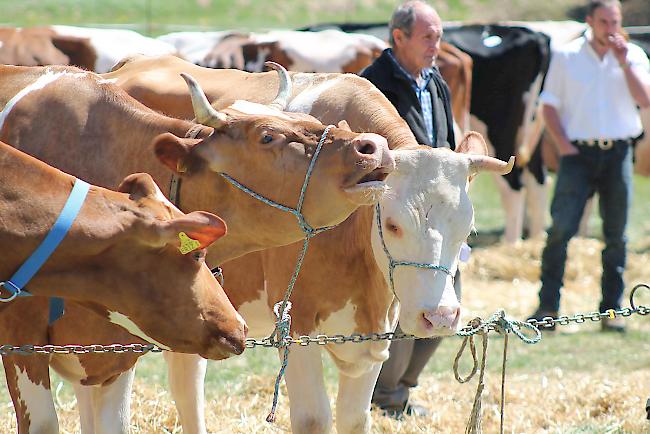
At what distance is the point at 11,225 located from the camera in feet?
10.4

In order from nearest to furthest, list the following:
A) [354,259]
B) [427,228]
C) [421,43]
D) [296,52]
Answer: [427,228] < [354,259] < [421,43] < [296,52]

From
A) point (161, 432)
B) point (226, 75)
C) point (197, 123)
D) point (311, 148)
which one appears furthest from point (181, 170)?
point (161, 432)

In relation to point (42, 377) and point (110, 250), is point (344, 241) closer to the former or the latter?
point (42, 377)

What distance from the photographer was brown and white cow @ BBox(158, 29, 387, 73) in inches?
404

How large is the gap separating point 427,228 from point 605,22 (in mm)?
4334

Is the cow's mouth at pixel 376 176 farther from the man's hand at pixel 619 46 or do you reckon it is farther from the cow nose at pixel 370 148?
the man's hand at pixel 619 46

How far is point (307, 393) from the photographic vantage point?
4887 millimetres

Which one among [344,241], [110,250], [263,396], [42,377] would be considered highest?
[110,250]

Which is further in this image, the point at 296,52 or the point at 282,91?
the point at 296,52

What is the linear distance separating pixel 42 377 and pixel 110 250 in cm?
133

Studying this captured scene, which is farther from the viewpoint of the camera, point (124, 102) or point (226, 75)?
point (226, 75)

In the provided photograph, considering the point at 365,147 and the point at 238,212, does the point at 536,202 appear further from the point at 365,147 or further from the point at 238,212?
the point at 365,147

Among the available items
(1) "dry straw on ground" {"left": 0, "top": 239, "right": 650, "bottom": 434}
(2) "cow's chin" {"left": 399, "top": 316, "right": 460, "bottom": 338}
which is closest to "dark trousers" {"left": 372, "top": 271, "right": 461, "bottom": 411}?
(1) "dry straw on ground" {"left": 0, "top": 239, "right": 650, "bottom": 434}

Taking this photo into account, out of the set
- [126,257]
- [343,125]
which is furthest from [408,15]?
[126,257]
